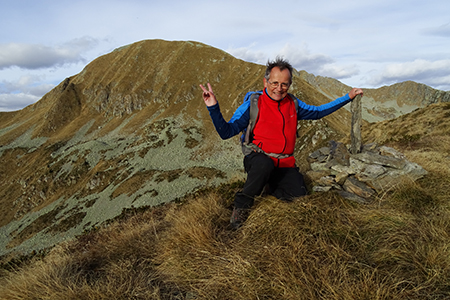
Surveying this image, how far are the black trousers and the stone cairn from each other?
0.75 m

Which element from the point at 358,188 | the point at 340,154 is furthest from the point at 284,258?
the point at 340,154

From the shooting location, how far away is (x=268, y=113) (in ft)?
15.6

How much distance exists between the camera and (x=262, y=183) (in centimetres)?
452

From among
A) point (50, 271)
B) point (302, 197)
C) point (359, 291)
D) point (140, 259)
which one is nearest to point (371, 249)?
point (359, 291)

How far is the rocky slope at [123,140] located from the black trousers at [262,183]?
397 inches

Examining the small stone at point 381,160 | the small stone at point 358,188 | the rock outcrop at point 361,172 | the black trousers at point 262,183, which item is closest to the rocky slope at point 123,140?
the rock outcrop at point 361,172

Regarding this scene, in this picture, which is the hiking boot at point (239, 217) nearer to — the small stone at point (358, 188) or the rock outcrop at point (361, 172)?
the rock outcrop at point (361, 172)

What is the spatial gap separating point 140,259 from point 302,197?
3005 mm

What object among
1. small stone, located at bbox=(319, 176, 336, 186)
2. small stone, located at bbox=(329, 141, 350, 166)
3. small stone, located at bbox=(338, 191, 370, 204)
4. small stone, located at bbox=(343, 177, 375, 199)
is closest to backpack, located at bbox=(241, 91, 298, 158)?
small stone, located at bbox=(319, 176, 336, 186)

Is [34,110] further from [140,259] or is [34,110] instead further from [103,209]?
[140,259]

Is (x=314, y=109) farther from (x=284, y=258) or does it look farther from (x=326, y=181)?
(x=284, y=258)

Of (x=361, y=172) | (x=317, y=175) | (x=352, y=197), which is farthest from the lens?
(x=317, y=175)

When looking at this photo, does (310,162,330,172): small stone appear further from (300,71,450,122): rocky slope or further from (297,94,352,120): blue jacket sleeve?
(300,71,450,122): rocky slope

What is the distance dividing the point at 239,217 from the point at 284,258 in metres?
1.49
